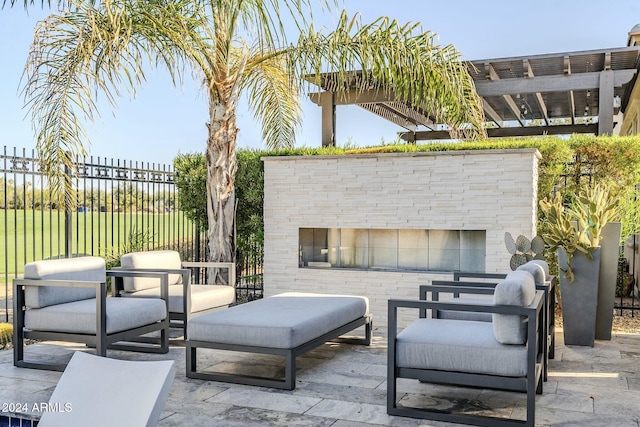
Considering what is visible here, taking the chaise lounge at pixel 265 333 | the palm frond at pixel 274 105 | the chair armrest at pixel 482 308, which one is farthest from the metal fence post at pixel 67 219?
the chair armrest at pixel 482 308

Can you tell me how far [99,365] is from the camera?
7.49ft

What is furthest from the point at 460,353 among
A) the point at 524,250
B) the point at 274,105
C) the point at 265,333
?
the point at 274,105

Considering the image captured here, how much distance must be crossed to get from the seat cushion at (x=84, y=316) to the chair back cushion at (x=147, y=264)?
0.84 metres

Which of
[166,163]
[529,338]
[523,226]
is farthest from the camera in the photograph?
[166,163]

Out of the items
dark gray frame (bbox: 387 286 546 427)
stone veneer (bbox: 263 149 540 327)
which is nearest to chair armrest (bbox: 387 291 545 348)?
dark gray frame (bbox: 387 286 546 427)

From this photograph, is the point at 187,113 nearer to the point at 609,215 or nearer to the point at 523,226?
the point at 523,226

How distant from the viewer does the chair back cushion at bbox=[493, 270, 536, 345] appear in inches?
144

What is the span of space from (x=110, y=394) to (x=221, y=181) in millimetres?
5366

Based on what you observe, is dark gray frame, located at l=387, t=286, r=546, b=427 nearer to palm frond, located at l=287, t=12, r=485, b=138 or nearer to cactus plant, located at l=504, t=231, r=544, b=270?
cactus plant, located at l=504, t=231, r=544, b=270

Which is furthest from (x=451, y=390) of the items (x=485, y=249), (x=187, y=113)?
(x=187, y=113)

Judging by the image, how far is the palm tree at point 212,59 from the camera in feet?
21.2

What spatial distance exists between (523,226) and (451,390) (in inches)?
113

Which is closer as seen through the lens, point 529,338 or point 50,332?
point 529,338

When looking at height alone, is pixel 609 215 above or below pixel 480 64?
below
